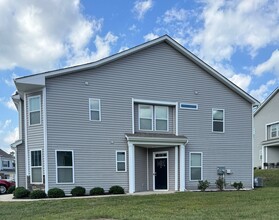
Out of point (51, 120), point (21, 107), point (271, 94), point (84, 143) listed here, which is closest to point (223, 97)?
point (84, 143)

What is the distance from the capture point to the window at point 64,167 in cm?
1875

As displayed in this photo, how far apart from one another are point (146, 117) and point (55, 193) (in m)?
6.67

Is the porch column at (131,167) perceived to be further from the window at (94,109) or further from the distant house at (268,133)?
the distant house at (268,133)

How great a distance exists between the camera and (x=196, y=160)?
22.4m

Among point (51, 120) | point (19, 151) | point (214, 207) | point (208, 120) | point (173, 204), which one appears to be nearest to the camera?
point (214, 207)

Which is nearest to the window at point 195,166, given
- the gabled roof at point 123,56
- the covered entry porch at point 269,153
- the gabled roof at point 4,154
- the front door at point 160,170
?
the front door at point 160,170

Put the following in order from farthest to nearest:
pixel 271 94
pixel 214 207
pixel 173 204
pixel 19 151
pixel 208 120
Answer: pixel 271 94
pixel 208 120
pixel 19 151
pixel 173 204
pixel 214 207

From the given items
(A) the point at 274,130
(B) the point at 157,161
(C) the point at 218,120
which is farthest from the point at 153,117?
(A) the point at 274,130

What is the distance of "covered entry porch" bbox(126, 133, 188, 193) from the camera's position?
802 inches

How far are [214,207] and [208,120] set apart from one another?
35.0 ft

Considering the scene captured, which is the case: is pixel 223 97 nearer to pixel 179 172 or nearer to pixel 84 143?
pixel 179 172

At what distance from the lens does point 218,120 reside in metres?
23.4

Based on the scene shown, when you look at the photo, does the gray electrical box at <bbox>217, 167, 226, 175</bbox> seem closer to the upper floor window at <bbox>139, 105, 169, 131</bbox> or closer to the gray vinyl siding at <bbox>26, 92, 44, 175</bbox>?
the upper floor window at <bbox>139, 105, 169, 131</bbox>

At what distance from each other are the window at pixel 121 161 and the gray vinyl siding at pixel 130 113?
28 centimetres
